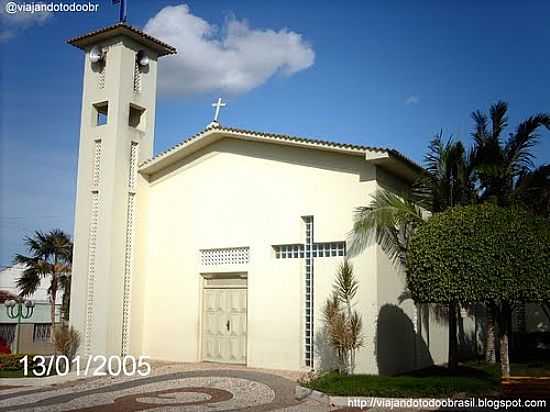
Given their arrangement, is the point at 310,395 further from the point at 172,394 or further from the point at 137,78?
the point at 137,78

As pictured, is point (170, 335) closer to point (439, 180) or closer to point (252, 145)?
point (252, 145)

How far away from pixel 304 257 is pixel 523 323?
606 inches

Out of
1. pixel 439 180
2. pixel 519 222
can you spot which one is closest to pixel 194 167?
pixel 439 180

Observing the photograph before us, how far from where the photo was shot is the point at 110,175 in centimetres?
1786

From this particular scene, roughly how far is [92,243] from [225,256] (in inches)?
164

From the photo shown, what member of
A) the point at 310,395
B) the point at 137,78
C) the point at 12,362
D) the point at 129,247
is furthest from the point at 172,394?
the point at 137,78

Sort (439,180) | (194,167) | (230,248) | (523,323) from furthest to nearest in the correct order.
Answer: (523,323), (194,167), (230,248), (439,180)

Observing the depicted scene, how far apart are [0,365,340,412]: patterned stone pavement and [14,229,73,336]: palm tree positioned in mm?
12138

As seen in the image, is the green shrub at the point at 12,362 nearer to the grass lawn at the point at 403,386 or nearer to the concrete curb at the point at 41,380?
the concrete curb at the point at 41,380

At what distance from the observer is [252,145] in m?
17.5

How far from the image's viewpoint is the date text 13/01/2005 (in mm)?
15992
